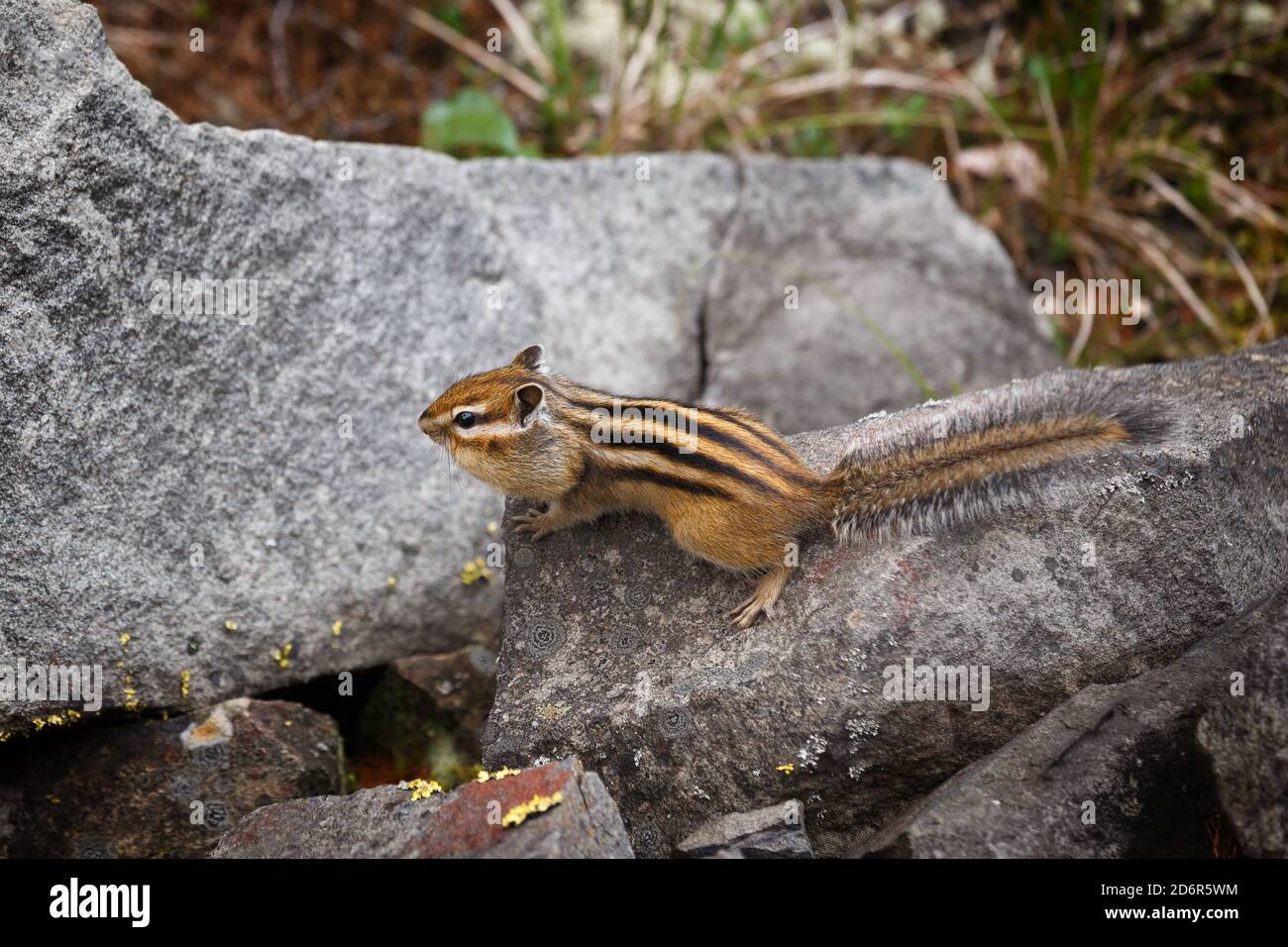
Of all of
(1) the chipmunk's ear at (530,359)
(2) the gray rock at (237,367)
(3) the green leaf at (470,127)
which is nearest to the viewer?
(2) the gray rock at (237,367)

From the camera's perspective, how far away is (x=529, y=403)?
452 centimetres

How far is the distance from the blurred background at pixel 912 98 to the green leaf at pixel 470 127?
38mm

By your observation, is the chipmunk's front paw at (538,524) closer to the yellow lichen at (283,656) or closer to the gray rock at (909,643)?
the gray rock at (909,643)

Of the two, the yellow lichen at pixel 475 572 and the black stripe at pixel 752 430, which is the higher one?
the black stripe at pixel 752 430

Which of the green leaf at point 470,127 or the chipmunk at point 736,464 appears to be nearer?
the chipmunk at point 736,464

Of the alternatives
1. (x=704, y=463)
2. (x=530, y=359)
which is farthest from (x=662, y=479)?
(x=530, y=359)

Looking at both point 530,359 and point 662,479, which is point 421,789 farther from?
point 530,359

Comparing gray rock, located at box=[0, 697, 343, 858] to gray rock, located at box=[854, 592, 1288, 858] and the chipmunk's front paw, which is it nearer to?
the chipmunk's front paw

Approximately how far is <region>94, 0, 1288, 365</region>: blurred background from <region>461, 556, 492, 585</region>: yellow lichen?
2.96 m

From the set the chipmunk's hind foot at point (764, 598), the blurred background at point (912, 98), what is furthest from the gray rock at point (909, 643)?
the blurred background at point (912, 98)

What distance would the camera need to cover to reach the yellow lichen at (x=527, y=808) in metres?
3.48

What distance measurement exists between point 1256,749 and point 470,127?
553 cm
